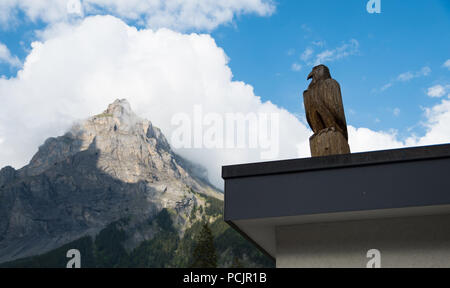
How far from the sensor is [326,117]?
5.62 m

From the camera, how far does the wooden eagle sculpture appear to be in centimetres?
548

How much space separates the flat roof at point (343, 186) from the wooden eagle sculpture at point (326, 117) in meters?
1.15

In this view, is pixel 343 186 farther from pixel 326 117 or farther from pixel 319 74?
pixel 319 74

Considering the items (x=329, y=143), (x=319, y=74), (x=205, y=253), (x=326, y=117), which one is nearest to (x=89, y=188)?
(x=205, y=253)

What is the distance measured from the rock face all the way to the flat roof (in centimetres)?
12688

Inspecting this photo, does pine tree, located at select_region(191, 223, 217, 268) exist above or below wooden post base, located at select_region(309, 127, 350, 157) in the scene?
above

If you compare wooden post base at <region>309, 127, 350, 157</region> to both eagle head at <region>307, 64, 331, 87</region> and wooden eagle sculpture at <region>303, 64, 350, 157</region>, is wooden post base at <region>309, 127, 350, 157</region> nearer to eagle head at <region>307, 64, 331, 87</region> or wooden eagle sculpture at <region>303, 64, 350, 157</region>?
wooden eagle sculpture at <region>303, 64, 350, 157</region>

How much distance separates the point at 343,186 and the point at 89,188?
159947 mm

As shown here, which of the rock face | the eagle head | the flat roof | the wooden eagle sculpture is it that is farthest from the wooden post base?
the rock face

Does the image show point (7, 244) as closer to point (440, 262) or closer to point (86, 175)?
point (86, 175)

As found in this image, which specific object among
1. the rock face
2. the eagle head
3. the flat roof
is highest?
the rock face
